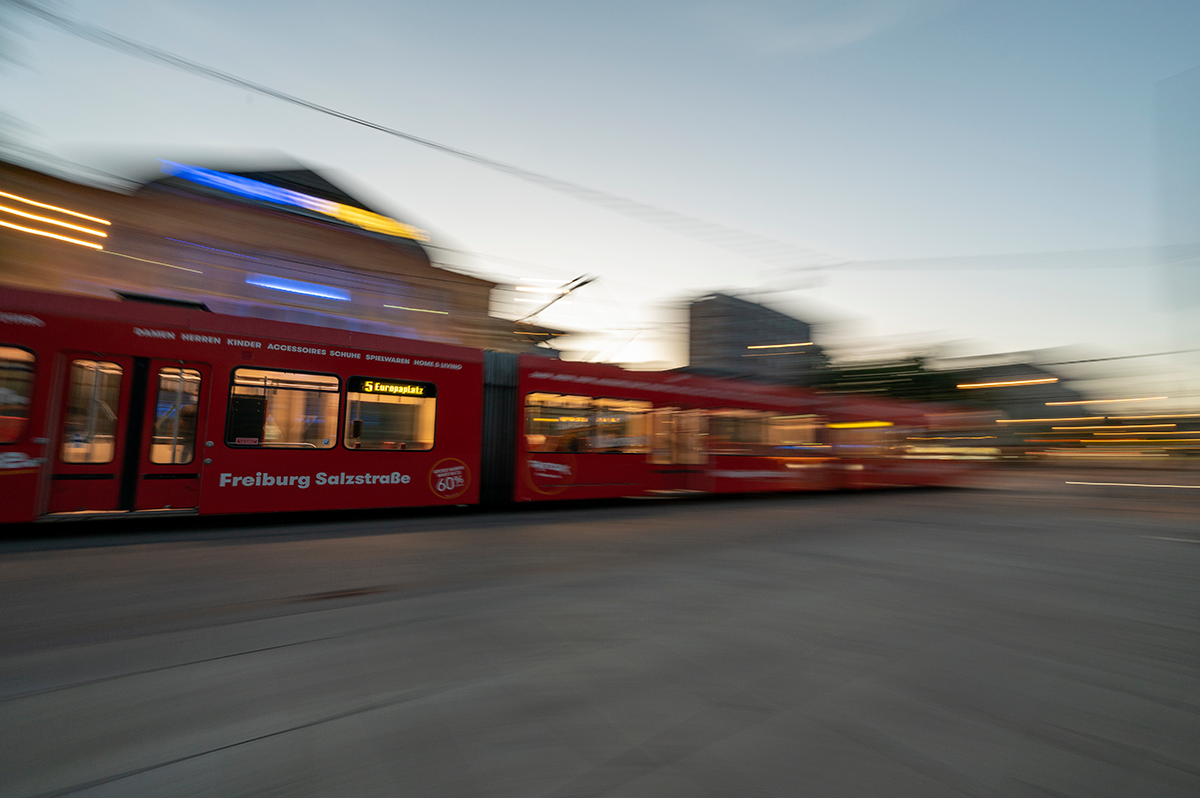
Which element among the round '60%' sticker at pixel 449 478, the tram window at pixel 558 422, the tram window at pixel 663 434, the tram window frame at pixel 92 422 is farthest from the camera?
the tram window at pixel 663 434

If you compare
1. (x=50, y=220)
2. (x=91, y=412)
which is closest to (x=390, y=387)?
(x=91, y=412)

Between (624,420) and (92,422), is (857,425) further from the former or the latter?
(92,422)

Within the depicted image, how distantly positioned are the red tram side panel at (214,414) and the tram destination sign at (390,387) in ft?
0.07

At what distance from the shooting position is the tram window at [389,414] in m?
9.30

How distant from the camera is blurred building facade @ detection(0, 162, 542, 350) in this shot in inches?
692

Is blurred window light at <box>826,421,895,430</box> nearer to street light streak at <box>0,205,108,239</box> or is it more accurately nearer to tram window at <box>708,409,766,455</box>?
tram window at <box>708,409,766,455</box>

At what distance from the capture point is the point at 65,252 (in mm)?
17766

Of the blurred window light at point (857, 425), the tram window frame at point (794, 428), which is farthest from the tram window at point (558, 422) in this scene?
the blurred window light at point (857, 425)

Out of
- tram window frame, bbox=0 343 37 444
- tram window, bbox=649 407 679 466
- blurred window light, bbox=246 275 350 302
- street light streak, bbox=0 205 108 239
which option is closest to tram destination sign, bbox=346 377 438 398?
tram window frame, bbox=0 343 37 444

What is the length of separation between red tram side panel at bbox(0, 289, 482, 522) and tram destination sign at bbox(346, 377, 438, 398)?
0.02 m

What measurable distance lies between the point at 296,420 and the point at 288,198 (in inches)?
724

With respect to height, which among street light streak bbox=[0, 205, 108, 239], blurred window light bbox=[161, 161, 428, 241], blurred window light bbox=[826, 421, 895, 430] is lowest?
blurred window light bbox=[826, 421, 895, 430]

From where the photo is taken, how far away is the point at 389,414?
9.62 metres

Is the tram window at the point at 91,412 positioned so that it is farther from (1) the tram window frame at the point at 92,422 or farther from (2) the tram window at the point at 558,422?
(2) the tram window at the point at 558,422
